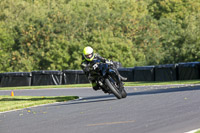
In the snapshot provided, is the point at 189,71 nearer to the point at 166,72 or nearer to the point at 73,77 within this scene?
the point at 166,72

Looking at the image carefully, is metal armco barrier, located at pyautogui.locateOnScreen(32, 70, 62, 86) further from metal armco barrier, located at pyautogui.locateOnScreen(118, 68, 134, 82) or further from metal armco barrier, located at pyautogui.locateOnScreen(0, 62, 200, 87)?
metal armco barrier, located at pyautogui.locateOnScreen(118, 68, 134, 82)

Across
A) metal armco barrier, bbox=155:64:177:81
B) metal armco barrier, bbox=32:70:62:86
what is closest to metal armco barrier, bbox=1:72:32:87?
metal armco barrier, bbox=32:70:62:86

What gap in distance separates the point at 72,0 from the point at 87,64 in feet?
202

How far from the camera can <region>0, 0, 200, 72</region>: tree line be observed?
52094 mm

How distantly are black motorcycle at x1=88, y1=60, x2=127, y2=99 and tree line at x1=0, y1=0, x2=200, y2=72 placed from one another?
3719 centimetres

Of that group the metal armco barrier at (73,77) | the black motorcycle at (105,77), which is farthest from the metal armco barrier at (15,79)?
the black motorcycle at (105,77)

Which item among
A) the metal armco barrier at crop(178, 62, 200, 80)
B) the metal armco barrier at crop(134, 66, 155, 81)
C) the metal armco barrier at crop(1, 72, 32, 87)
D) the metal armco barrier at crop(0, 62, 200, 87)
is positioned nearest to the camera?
the metal armco barrier at crop(178, 62, 200, 80)

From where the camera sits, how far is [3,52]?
2344 inches

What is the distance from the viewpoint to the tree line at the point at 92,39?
52.1 m

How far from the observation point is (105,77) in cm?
1273

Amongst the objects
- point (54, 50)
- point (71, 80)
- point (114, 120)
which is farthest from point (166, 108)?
point (54, 50)

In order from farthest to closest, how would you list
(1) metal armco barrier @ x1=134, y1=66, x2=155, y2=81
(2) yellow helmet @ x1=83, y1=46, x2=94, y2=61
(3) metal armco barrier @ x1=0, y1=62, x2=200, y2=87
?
(1) metal armco barrier @ x1=134, y1=66, x2=155, y2=81 < (3) metal armco barrier @ x1=0, y1=62, x2=200, y2=87 < (2) yellow helmet @ x1=83, y1=46, x2=94, y2=61

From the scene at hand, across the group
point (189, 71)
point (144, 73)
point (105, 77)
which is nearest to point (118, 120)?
point (105, 77)


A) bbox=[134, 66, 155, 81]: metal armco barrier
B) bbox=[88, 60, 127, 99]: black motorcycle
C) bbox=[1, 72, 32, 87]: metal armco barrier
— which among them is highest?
bbox=[88, 60, 127, 99]: black motorcycle
